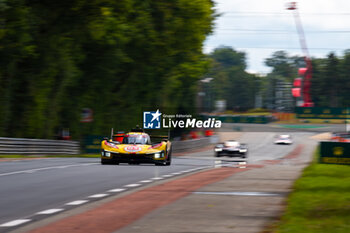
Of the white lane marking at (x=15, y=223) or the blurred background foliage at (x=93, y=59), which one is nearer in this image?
the white lane marking at (x=15, y=223)

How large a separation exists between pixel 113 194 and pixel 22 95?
23336 mm

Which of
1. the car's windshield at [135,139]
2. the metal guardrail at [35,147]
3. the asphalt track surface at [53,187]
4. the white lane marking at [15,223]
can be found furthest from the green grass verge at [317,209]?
the metal guardrail at [35,147]

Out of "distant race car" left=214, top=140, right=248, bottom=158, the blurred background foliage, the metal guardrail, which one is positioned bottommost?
"distant race car" left=214, top=140, right=248, bottom=158

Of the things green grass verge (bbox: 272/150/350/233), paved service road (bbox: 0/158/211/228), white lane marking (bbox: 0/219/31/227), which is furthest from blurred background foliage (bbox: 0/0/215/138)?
white lane marking (bbox: 0/219/31/227)

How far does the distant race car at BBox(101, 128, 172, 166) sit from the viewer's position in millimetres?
21656

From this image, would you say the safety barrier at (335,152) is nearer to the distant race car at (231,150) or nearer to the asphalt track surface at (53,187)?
the asphalt track surface at (53,187)

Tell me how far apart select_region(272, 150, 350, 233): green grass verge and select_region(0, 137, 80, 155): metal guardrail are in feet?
52.0

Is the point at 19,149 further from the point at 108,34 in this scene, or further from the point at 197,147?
the point at 197,147

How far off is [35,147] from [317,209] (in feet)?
72.1

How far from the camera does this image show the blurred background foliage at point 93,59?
102 ft

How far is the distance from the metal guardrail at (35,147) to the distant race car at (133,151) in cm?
708

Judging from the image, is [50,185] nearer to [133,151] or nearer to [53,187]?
[53,187]

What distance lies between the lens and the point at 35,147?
3050cm

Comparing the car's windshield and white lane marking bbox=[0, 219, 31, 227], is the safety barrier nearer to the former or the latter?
the car's windshield
